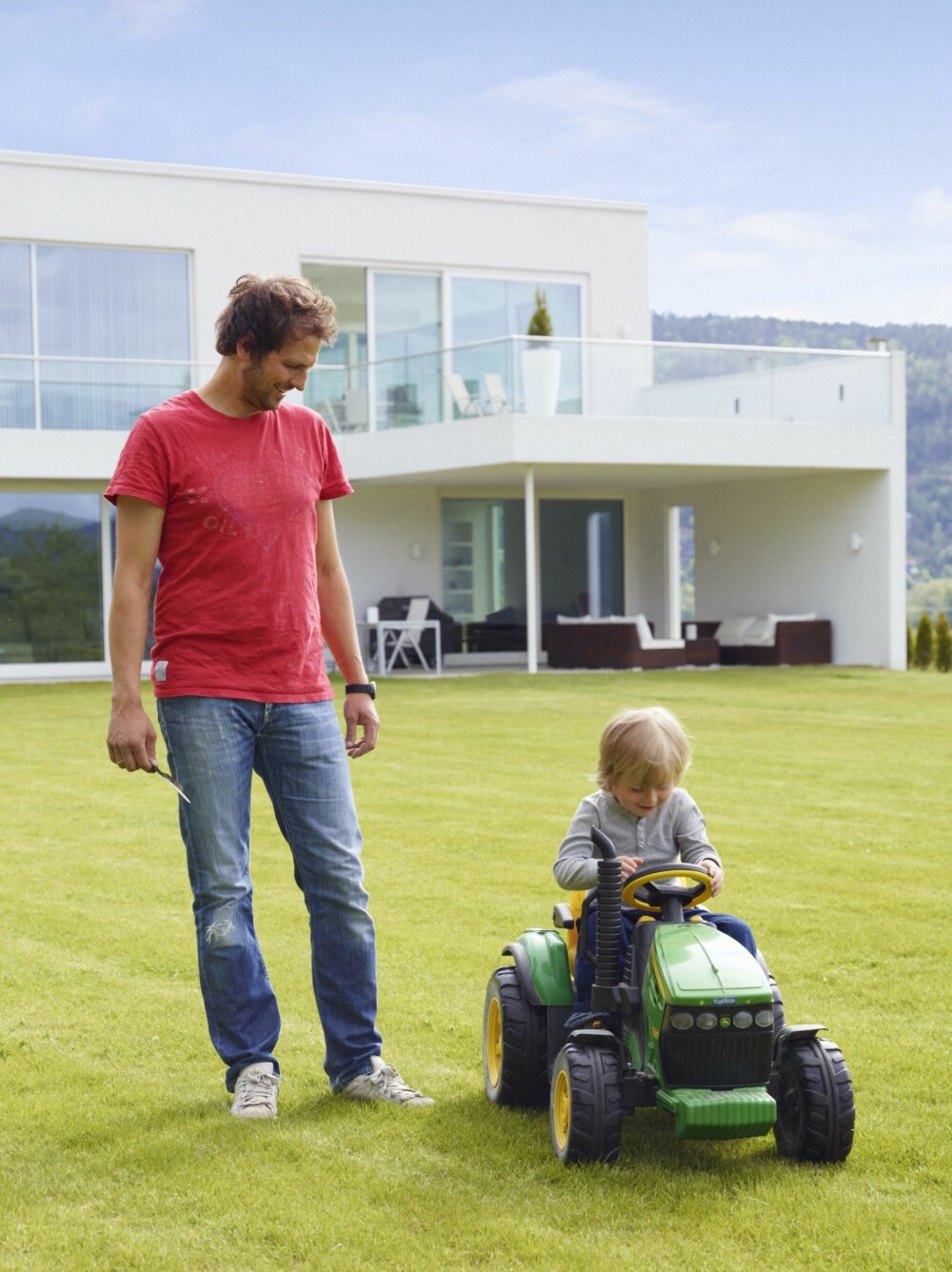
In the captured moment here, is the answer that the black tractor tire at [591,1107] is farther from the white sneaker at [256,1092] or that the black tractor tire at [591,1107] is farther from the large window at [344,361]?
the large window at [344,361]

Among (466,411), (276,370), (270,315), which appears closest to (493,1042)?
(276,370)

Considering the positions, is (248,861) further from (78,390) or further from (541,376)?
(78,390)

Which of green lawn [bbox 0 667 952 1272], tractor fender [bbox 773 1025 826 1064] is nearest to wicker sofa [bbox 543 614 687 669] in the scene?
green lawn [bbox 0 667 952 1272]

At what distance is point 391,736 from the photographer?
13.3 meters

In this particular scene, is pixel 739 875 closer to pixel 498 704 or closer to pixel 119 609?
pixel 119 609

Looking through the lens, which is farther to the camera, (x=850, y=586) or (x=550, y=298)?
(x=550, y=298)

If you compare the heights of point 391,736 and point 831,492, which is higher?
point 831,492

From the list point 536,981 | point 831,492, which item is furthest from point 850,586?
point 536,981

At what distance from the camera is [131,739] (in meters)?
3.82

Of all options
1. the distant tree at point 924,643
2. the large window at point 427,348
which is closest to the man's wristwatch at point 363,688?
the large window at point 427,348

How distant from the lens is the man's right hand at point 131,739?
12.6 feet

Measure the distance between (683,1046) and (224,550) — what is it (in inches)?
61.1

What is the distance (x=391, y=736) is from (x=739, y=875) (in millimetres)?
6468

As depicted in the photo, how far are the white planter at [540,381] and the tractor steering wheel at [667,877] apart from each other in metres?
16.0
